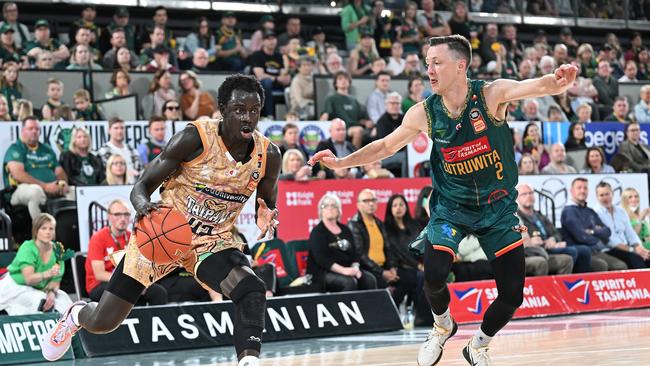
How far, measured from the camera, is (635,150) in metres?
17.5

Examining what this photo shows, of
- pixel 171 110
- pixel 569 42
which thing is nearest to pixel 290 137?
pixel 171 110

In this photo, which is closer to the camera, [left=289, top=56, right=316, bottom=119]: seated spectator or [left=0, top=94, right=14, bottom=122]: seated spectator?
[left=0, top=94, right=14, bottom=122]: seated spectator

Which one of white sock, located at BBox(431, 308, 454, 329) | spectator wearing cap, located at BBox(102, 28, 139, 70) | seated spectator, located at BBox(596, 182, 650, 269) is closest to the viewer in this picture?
white sock, located at BBox(431, 308, 454, 329)

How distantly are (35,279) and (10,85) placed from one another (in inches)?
176

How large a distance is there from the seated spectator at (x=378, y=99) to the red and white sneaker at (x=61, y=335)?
9403mm

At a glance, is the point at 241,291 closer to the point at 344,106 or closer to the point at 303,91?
the point at 344,106

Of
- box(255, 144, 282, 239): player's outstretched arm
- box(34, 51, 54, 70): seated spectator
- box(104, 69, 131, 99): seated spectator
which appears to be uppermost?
box(34, 51, 54, 70): seated spectator

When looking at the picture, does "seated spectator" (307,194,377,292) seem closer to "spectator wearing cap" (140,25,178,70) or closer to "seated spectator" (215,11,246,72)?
"spectator wearing cap" (140,25,178,70)

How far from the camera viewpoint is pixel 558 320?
12.8 metres

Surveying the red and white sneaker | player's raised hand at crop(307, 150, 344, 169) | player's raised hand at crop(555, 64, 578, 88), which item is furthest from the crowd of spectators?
player's raised hand at crop(555, 64, 578, 88)

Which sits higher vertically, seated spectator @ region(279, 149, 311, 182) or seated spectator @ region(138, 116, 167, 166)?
seated spectator @ region(138, 116, 167, 166)

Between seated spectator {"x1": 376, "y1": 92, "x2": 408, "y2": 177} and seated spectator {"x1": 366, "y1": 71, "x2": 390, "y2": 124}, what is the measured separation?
85 centimetres

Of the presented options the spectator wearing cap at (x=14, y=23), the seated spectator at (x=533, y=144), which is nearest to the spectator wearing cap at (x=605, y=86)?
the seated spectator at (x=533, y=144)

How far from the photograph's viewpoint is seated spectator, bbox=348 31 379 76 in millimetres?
18984
